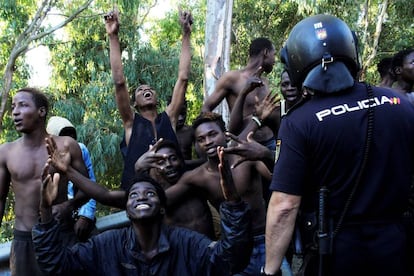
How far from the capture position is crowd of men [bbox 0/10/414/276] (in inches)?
119

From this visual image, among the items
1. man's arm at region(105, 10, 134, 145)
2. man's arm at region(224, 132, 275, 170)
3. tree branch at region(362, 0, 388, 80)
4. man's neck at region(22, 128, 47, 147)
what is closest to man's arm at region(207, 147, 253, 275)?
man's arm at region(224, 132, 275, 170)

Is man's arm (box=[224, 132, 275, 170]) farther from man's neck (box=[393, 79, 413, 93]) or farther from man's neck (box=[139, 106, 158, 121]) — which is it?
man's neck (box=[393, 79, 413, 93])

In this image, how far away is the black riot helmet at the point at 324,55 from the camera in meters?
3.06

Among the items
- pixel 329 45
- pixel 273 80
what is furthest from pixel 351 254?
pixel 273 80

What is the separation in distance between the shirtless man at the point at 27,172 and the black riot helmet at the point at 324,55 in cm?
242

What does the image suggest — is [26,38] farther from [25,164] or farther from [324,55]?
[324,55]

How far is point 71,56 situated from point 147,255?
13457 mm

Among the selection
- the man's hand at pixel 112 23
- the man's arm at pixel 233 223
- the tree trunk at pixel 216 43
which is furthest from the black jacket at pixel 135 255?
the tree trunk at pixel 216 43

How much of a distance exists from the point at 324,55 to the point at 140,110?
3.26m

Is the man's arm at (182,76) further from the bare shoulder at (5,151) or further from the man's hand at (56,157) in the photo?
the bare shoulder at (5,151)

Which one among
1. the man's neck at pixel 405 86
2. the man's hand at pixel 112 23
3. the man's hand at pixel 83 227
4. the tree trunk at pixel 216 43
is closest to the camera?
the man's hand at pixel 83 227

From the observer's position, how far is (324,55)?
307 centimetres

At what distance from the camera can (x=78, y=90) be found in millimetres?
17047

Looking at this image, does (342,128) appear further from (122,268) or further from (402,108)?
(122,268)
